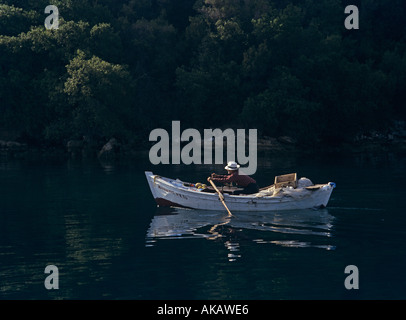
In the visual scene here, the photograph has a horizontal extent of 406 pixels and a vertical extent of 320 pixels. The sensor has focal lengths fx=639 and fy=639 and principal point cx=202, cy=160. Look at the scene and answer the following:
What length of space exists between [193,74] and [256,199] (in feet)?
149

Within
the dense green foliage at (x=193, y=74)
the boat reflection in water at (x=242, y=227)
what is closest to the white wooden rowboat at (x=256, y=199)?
the boat reflection in water at (x=242, y=227)

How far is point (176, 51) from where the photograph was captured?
3108 inches

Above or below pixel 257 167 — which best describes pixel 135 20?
above

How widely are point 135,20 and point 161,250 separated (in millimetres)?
63307

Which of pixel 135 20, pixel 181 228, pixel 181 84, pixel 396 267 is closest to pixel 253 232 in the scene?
pixel 181 228

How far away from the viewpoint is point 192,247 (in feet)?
76.7

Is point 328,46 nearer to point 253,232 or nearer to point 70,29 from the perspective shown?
point 70,29

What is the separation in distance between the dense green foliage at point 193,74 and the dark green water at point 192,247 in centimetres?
3078
